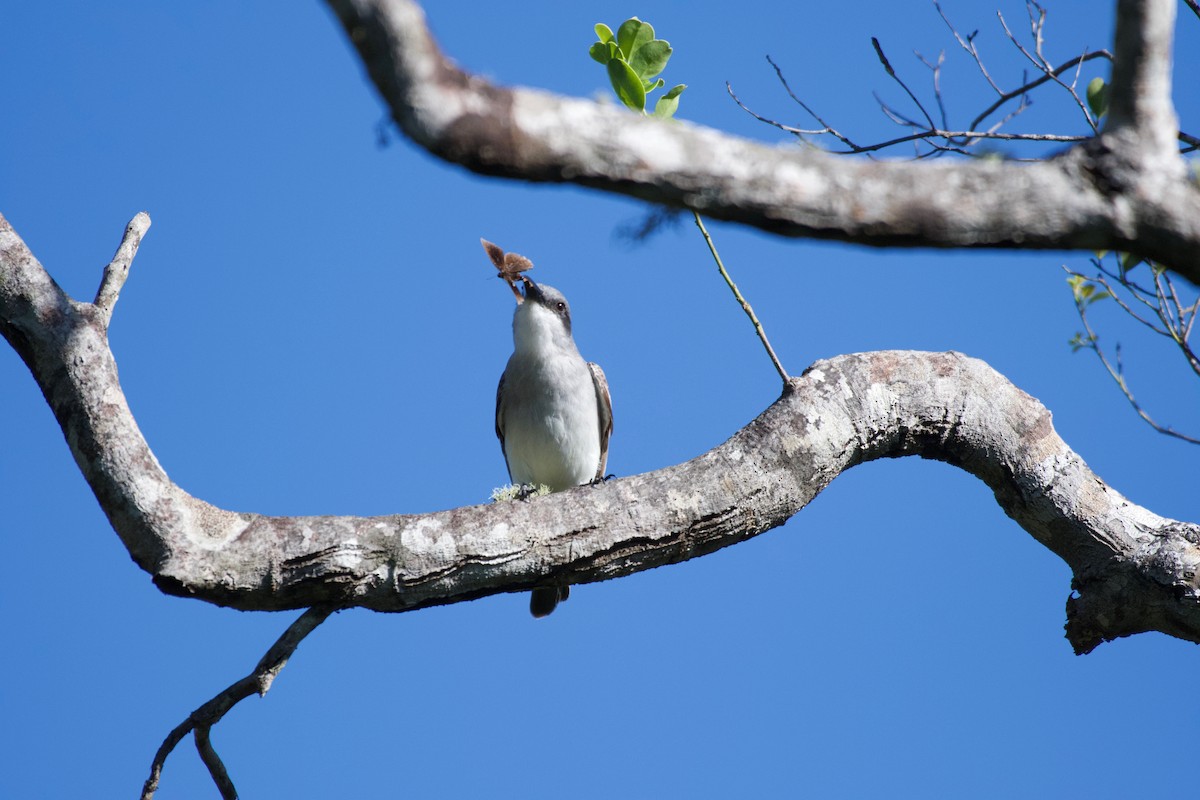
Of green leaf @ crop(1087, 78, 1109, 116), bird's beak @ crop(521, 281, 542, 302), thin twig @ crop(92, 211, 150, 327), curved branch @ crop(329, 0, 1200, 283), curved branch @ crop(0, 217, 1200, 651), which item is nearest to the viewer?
curved branch @ crop(329, 0, 1200, 283)

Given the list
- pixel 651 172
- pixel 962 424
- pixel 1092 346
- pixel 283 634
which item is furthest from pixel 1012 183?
pixel 1092 346

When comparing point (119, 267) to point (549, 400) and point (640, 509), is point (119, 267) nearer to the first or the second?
point (640, 509)

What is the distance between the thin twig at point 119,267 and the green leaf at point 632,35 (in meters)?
2.17

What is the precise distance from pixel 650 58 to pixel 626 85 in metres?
0.15

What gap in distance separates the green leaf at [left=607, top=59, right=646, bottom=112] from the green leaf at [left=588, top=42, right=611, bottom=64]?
0.12 ft

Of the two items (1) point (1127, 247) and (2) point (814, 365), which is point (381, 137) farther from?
(2) point (814, 365)

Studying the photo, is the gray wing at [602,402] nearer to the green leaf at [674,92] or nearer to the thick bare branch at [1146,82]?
the green leaf at [674,92]

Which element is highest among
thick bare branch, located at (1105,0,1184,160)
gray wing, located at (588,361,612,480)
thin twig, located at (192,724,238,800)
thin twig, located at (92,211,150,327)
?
gray wing, located at (588,361,612,480)

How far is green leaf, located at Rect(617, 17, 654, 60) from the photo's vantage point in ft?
12.3

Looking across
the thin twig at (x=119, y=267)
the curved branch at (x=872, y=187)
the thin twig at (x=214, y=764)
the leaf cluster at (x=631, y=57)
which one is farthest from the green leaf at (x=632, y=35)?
the thin twig at (x=214, y=764)

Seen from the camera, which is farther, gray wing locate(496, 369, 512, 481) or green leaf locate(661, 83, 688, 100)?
gray wing locate(496, 369, 512, 481)

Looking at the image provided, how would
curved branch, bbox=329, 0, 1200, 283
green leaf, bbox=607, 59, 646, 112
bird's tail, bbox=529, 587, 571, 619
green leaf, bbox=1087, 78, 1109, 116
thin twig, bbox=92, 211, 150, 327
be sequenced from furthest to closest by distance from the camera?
bird's tail, bbox=529, 587, 571, 619 → green leaf, bbox=1087, 78, 1109, 116 → thin twig, bbox=92, 211, 150, 327 → green leaf, bbox=607, 59, 646, 112 → curved branch, bbox=329, 0, 1200, 283

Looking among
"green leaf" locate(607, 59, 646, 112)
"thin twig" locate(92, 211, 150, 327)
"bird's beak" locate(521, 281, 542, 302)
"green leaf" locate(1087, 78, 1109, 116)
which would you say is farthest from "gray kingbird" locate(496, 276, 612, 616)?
"green leaf" locate(1087, 78, 1109, 116)

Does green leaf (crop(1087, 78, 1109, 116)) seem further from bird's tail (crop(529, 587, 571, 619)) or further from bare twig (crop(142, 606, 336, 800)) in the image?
bird's tail (crop(529, 587, 571, 619))
